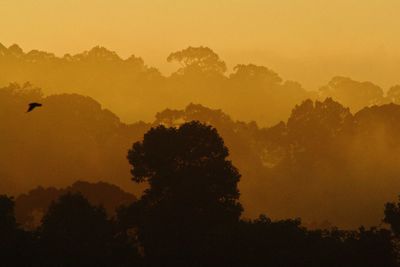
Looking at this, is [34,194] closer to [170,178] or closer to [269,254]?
[170,178]

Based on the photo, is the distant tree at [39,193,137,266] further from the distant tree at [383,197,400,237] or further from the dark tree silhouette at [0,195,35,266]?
the distant tree at [383,197,400,237]

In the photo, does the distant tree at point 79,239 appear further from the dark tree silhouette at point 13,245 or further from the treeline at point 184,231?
the dark tree silhouette at point 13,245

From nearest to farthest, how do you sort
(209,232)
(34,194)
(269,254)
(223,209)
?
(269,254) → (209,232) → (223,209) → (34,194)

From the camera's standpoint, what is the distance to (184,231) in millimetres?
105312

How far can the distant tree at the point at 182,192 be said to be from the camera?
105 metres

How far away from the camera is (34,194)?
509 ft

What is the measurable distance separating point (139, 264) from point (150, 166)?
21.0 metres

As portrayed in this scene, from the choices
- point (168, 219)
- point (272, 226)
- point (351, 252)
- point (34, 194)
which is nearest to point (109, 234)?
point (168, 219)

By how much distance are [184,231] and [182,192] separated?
6940mm

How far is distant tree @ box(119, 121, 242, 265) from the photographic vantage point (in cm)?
10488

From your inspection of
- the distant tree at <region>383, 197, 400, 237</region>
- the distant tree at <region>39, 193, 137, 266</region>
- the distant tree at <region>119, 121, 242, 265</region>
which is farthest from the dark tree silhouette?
the distant tree at <region>383, 197, 400, 237</region>

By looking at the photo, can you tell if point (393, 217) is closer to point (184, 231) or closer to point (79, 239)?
point (184, 231)

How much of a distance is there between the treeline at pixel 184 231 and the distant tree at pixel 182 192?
0.08m

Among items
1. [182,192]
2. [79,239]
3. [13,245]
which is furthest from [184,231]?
[13,245]
